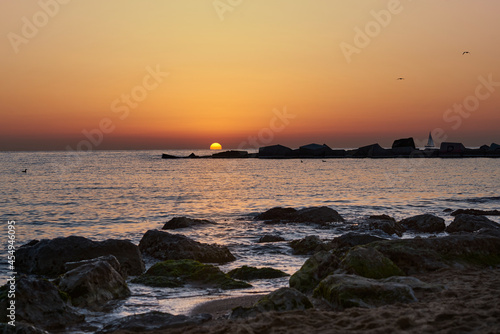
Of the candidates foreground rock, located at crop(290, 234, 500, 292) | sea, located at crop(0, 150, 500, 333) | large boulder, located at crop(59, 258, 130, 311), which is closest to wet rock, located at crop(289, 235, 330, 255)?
sea, located at crop(0, 150, 500, 333)

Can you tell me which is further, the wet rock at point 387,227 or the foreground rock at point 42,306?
the wet rock at point 387,227

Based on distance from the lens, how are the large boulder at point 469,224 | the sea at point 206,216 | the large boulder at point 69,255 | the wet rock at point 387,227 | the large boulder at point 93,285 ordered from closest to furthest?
the large boulder at point 93,285 < the sea at point 206,216 < the large boulder at point 69,255 < the large boulder at point 469,224 < the wet rock at point 387,227

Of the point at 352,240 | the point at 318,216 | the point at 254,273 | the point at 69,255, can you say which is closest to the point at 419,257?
the point at 352,240

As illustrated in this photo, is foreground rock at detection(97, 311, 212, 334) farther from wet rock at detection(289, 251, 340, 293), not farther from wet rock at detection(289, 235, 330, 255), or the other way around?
wet rock at detection(289, 235, 330, 255)

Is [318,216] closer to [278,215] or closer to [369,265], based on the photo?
[278,215]

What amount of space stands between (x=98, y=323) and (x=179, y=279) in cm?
333

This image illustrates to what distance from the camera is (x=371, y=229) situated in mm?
19078

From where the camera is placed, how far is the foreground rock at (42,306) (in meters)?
7.94

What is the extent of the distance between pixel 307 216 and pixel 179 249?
10006 mm

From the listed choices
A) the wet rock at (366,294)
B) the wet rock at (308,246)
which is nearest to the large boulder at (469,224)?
the wet rock at (308,246)

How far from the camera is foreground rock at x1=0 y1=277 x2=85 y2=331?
26.0 feet

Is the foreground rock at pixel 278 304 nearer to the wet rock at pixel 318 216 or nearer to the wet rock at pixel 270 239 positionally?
the wet rock at pixel 270 239

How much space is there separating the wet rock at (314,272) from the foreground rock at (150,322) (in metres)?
2.74

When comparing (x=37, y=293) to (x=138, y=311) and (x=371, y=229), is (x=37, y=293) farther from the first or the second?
(x=371, y=229)
